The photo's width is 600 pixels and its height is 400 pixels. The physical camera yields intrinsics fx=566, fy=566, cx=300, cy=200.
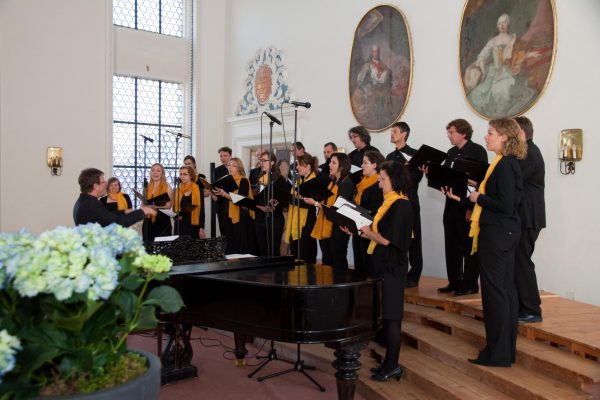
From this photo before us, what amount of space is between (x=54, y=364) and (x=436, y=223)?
6.08m

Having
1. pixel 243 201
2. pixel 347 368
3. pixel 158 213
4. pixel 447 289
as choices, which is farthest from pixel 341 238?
pixel 158 213

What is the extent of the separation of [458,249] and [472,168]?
1157 millimetres

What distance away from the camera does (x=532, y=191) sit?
4590 mm

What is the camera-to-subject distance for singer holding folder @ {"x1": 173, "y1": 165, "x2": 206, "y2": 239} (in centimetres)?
801

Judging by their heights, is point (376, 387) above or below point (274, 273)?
below

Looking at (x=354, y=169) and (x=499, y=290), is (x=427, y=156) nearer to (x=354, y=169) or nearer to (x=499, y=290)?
(x=354, y=169)

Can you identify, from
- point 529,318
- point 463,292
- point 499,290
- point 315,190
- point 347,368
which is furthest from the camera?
point 315,190

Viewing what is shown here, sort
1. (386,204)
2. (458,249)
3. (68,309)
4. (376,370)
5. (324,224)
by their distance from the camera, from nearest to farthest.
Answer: (68,309), (386,204), (376,370), (458,249), (324,224)


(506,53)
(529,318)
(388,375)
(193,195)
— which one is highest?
(506,53)

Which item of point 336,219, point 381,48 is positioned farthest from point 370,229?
point 381,48

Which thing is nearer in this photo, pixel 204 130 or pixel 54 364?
pixel 54 364

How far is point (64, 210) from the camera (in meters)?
10.2

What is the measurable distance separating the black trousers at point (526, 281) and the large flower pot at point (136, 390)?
3459 mm

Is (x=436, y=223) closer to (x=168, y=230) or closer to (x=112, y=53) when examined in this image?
(x=168, y=230)
